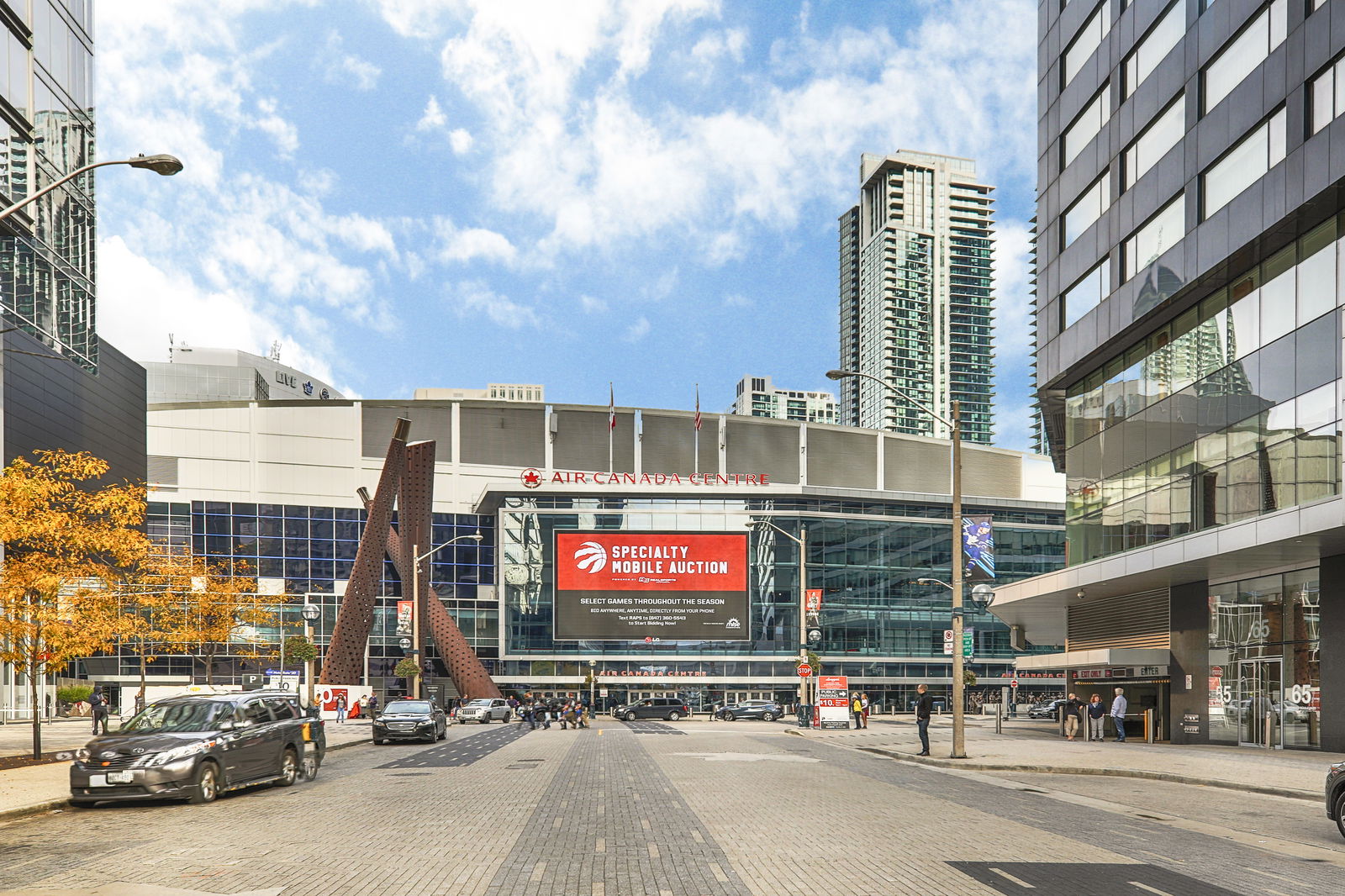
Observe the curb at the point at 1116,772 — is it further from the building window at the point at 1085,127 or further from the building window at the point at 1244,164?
the building window at the point at 1085,127

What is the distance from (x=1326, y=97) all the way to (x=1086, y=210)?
14.7m

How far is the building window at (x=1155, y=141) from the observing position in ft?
118

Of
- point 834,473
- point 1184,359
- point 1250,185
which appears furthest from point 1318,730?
point 834,473

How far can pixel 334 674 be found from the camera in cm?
6900

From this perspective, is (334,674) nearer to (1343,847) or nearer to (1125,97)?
(1125,97)

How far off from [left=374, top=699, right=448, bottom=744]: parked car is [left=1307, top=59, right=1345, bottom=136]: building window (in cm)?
2955

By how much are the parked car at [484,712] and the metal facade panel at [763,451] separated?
43.7 metres

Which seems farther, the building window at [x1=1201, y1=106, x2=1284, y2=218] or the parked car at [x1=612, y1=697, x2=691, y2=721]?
the parked car at [x1=612, y1=697, x2=691, y2=721]

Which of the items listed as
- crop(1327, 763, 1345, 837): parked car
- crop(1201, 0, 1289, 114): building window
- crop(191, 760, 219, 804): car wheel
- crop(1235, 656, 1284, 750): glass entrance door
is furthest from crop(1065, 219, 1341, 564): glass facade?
crop(191, 760, 219, 804): car wheel

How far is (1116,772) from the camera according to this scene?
2588 centimetres

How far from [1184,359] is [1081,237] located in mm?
8208

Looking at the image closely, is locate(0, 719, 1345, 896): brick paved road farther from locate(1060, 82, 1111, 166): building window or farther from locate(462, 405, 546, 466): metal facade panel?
locate(462, 405, 546, 466): metal facade panel

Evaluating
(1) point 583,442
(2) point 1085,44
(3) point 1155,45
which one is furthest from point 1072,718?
(1) point 583,442

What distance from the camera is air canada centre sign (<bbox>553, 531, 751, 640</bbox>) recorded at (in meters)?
91.2
